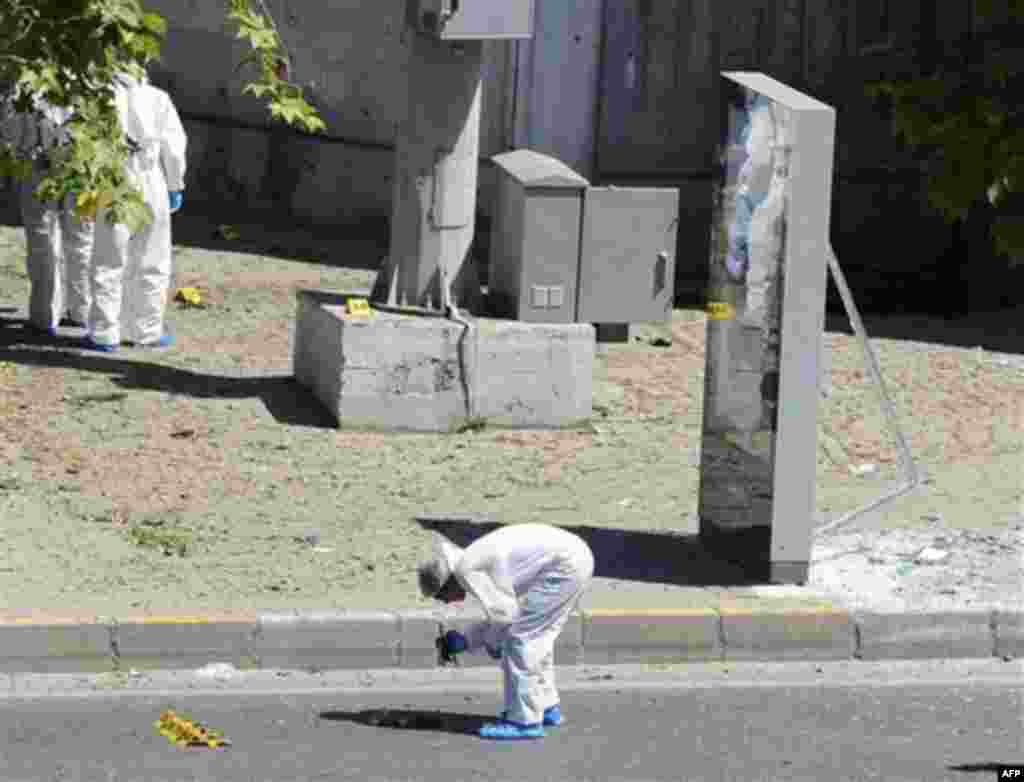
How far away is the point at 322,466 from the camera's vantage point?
42.5 feet

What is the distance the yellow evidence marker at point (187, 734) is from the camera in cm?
925

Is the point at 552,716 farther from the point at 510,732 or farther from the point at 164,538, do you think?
the point at 164,538

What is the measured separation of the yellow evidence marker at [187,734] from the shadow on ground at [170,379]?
4339 millimetres

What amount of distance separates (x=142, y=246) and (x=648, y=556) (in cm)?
469

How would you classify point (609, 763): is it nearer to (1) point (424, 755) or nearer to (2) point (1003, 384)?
(1) point (424, 755)

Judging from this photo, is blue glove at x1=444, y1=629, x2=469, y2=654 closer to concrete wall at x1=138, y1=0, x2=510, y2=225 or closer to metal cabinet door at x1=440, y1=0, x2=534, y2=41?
metal cabinet door at x1=440, y1=0, x2=534, y2=41

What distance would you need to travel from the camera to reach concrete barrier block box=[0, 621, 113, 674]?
33.6 feet

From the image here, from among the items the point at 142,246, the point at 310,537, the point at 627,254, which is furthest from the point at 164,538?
the point at 627,254

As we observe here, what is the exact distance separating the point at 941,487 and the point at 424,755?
471cm

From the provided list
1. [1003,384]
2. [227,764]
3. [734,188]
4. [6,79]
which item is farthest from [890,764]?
[1003,384]

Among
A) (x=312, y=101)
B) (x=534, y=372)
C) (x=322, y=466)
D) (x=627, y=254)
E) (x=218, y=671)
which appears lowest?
(x=218, y=671)

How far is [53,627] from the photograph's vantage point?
10.3 meters

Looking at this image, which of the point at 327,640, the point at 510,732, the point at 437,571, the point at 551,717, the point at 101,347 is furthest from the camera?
the point at 101,347

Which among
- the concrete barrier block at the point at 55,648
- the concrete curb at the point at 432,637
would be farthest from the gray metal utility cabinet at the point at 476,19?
the concrete barrier block at the point at 55,648
